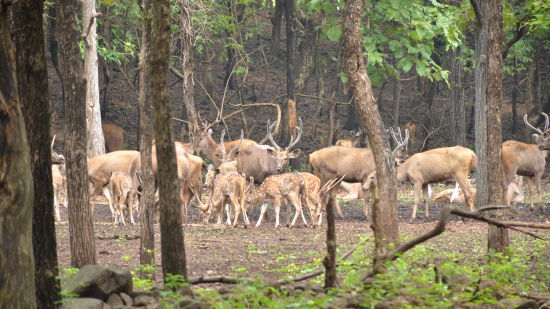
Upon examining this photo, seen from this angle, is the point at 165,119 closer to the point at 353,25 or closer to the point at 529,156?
the point at 353,25

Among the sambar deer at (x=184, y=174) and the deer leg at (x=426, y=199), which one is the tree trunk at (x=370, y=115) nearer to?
the sambar deer at (x=184, y=174)

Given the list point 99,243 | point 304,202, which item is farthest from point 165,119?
point 304,202

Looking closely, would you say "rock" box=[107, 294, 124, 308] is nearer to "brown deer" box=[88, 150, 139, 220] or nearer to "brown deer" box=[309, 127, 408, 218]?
"brown deer" box=[88, 150, 139, 220]

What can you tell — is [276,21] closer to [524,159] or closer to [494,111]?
[524,159]

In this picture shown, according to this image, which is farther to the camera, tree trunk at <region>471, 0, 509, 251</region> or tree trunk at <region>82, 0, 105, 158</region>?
tree trunk at <region>82, 0, 105, 158</region>

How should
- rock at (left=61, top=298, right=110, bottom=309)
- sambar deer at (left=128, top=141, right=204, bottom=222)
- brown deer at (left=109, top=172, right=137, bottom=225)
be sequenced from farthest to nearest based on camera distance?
1. sambar deer at (left=128, top=141, right=204, bottom=222)
2. brown deer at (left=109, top=172, right=137, bottom=225)
3. rock at (left=61, top=298, right=110, bottom=309)

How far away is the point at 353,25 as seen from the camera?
1080 centimetres

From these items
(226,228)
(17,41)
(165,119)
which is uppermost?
(17,41)

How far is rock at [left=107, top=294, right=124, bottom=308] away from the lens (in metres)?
6.49

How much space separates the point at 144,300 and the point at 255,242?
269 inches

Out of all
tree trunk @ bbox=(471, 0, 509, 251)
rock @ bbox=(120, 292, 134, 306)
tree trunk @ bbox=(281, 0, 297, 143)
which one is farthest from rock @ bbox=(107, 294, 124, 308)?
tree trunk @ bbox=(281, 0, 297, 143)

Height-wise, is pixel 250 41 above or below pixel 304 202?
above

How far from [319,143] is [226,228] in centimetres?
1453

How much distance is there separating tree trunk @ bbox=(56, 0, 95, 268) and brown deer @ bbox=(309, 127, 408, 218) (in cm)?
1050
